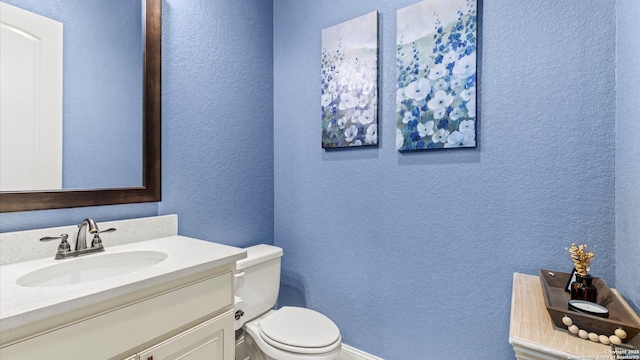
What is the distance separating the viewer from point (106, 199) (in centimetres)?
133

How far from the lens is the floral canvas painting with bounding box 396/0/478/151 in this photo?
1.38 metres

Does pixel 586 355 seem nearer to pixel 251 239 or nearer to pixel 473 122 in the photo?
pixel 473 122

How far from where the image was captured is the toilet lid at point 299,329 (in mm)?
1373

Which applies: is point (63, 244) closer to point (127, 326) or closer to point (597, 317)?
point (127, 326)

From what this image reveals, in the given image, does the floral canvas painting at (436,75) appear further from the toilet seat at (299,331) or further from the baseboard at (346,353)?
the baseboard at (346,353)

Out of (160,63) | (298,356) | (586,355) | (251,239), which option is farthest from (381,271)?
(160,63)

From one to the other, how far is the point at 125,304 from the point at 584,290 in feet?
4.33

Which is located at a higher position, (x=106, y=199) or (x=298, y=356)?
(x=106, y=199)

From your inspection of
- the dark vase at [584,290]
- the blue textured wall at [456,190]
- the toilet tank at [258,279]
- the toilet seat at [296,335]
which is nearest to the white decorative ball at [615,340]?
the dark vase at [584,290]

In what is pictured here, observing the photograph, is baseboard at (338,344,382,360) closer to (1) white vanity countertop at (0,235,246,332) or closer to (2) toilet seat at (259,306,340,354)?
(2) toilet seat at (259,306,340,354)

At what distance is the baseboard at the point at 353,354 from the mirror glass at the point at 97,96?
1.43 meters

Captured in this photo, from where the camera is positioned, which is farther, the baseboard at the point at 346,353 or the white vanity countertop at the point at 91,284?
the baseboard at the point at 346,353

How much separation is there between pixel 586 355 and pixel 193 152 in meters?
1.67

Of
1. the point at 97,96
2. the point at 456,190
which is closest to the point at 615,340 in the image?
the point at 456,190
